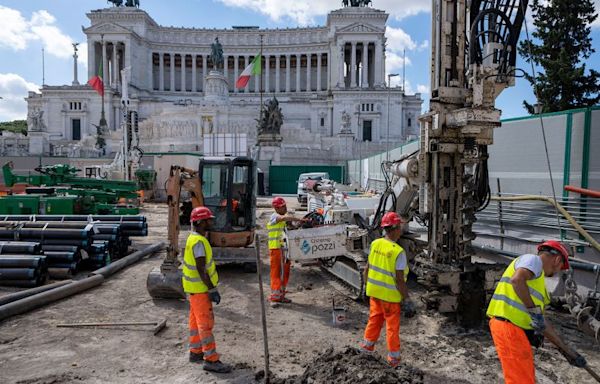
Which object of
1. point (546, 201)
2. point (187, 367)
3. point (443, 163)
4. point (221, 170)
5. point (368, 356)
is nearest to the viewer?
point (368, 356)

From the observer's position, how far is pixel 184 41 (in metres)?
78.2

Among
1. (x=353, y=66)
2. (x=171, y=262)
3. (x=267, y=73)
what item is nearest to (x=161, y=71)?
(x=267, y=73)

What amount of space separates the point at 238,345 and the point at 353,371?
211 centimetres

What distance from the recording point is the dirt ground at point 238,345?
5086 mm

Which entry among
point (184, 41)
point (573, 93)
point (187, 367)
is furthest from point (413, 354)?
point (184, 41)

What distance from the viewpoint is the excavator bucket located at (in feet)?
25.7

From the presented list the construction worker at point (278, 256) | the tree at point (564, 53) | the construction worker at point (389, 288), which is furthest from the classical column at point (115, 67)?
the construction worker at point (389, 288)

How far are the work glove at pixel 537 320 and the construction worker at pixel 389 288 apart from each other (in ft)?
4.87

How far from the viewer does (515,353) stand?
12.1 feet

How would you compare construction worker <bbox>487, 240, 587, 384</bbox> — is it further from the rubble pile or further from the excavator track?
the excavator track

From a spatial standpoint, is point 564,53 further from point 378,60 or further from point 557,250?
point 378,60

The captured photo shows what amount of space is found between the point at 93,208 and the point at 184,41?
70463 millimetres

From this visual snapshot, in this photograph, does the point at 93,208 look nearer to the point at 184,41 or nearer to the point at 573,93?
the point at 573,93

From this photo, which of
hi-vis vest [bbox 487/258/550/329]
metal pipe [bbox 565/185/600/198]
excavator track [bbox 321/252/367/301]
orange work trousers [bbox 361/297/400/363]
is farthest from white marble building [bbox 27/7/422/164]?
hi-vis vest [bbox 487/258/550/329]
